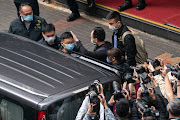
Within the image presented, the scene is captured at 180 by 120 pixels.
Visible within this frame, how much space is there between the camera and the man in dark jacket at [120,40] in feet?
22.5

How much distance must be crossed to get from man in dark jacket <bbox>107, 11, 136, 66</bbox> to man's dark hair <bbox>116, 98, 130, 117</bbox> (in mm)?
2096

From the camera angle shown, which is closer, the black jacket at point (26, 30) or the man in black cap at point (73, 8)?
the black jacket at point (26, 30)

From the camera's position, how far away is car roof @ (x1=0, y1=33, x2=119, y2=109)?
4.96 metres

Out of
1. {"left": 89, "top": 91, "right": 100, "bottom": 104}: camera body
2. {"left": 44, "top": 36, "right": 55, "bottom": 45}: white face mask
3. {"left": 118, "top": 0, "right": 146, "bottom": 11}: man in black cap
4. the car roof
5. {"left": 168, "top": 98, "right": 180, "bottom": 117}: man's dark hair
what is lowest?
{"left": 168, "top": 98, "right": 180, "bottom": 117}: man's dark hair

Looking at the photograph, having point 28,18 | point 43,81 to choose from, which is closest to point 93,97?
point 43,81

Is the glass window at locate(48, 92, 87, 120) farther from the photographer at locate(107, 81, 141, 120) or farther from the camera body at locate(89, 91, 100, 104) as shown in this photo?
the photographer at locate(107, 81, 141, 120)

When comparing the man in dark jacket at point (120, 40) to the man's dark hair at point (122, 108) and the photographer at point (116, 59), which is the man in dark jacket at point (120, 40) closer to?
the photographer at point (116, 59)

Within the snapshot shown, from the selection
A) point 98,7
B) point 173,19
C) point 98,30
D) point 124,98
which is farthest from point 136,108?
point 98,7

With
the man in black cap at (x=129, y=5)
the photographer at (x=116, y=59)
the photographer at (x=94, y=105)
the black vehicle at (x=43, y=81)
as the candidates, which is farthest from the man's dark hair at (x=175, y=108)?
the man in black cap at (x=129, y=5)

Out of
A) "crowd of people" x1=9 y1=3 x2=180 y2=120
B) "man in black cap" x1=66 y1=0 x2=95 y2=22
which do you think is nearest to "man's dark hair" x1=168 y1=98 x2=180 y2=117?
"crowd of people" x1=9 y1=3 x2=180 y2=120

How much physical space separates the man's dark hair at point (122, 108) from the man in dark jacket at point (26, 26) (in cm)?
329

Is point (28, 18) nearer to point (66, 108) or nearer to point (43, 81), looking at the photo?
point (43, 81)

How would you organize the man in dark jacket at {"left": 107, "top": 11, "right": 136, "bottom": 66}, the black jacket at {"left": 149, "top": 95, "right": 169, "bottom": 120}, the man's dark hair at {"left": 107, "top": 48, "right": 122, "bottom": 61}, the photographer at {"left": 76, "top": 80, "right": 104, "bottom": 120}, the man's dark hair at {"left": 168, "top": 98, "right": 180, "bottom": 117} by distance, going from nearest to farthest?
1. the man's dark hair at {"left": 168, "top": 98, "right": 180, "bottom": 117}
2. the photographer at {"left": 76, "top": 80, "right": 104, "bottom": 120}
3. the black jacket at {"left": 149, "top": 95, "right": 169, "bottom": 120}
4. the man's dark hair at {"left": 107, "top": 48, "right": 122, "bottom": 61}
5. the man in dark jacket at {"left": 107, "top": 11, "right": 136, "bottom": 66}

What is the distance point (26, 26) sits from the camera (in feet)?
25.6
